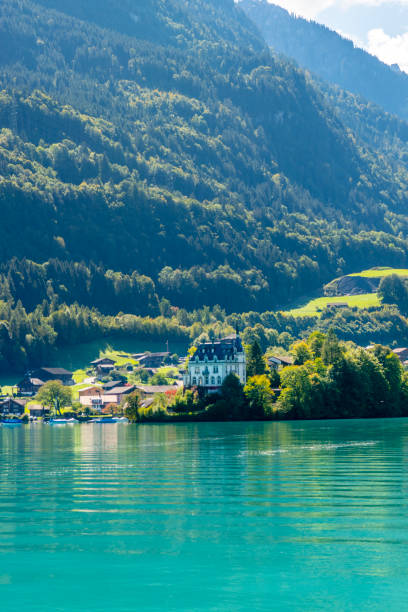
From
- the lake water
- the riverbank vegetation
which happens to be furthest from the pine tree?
the lake water

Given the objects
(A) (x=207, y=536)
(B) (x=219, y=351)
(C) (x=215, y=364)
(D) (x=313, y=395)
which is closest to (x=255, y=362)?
(C) (x=215, y=364)

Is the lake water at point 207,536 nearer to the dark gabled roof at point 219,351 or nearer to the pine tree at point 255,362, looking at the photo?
the pine tree at point 255,362

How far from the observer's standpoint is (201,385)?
586 feet

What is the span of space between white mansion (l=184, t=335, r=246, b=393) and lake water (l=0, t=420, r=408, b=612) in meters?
116

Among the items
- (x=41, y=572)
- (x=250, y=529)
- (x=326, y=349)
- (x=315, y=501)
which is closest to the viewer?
(x=41, y=572)

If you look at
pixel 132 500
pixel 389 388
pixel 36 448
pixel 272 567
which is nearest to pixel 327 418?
pixel 389 388

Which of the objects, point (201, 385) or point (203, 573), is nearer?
point (203, 573)

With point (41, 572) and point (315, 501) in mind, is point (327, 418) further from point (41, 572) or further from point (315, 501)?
point (41, 572)

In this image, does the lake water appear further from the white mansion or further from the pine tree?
the white mansion

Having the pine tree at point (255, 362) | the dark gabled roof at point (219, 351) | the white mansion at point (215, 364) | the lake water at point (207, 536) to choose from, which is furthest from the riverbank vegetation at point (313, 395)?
Result: the lake water at point (207, 536)

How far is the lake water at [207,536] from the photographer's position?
30.5 m

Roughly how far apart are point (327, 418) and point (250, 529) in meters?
121

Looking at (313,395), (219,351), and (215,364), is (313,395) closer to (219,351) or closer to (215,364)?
(215,364)

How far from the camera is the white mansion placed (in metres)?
186
